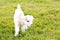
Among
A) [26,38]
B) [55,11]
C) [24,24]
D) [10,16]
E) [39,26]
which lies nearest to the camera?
[26,38]

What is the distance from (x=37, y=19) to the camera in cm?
691

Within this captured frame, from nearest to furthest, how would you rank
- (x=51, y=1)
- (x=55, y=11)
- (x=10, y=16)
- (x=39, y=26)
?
1. (x=39, y=26)
2. (x=10, y=16)
3. (x=55, y=11)
4. (x=51, y=1)

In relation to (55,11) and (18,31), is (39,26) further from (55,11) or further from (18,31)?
(55,11)

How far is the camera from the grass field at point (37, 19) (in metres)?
5.61

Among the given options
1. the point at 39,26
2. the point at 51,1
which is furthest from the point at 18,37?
the point at 51,1

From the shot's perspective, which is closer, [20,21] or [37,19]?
[20,21]

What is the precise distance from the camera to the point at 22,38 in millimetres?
5426

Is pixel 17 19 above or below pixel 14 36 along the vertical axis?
above

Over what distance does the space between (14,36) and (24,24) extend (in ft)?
1.36

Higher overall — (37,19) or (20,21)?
(20,21)

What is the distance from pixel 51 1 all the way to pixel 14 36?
425 cm

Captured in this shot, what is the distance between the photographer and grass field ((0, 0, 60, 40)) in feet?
18.4

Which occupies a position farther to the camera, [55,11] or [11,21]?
[55,11]

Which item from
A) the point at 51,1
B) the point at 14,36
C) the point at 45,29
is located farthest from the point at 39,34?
the point at 51,1
